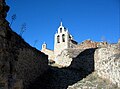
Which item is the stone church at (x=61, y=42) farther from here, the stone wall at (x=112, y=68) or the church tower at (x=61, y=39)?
the stone wall at (x=112, y=68)

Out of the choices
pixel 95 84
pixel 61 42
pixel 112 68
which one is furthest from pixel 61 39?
pixel 95 84

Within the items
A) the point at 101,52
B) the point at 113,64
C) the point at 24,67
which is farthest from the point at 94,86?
the point at 101,52

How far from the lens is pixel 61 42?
192 ft

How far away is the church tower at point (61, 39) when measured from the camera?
57.5m

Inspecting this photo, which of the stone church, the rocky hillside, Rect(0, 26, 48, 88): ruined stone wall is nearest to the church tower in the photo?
the stone church

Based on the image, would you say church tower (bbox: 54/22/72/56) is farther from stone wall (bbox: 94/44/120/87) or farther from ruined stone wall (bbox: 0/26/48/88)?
stone wall (bbox: 94/44/120/87)

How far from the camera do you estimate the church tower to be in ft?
189

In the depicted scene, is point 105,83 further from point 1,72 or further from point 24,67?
point 1,72

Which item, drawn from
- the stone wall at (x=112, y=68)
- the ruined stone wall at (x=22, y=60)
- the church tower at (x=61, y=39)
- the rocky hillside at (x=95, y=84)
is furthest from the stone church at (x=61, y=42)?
the rocky hillside at (x=95, y=84)

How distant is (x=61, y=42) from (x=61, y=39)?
1002 millimetres

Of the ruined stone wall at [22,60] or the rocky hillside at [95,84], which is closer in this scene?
the ruined stone wall at [22,60]

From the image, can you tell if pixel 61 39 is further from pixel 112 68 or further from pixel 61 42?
pixel 112 68

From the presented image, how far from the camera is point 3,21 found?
4.87 metres

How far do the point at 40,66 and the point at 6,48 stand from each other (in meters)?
16.2
